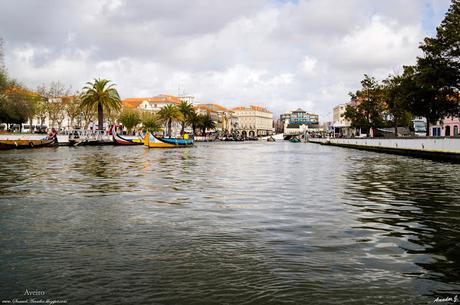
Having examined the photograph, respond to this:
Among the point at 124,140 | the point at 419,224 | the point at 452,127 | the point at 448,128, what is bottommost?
the point at 419,224

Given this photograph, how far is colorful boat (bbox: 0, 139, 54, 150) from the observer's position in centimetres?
6026

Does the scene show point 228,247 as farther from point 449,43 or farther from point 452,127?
point 452,127

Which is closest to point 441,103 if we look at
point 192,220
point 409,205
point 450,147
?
point 450,147

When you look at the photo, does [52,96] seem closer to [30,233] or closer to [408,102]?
[408,102]

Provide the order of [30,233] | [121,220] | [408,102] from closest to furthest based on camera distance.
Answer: [30,233]
[121,220]
[408,102]

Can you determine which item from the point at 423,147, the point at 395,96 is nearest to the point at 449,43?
the point at 423,147

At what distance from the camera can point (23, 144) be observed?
212ft

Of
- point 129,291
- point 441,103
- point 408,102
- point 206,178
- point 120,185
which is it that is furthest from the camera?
point 408,102

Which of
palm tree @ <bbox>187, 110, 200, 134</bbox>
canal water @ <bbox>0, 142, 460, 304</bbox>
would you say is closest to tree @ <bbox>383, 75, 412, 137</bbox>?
canal water @ <bbox>0, 142, 460, 304</bbox>

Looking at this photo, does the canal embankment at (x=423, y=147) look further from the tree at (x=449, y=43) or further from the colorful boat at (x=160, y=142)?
the colorful boat at (x=160, y=142)

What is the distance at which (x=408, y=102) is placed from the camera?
5244cm

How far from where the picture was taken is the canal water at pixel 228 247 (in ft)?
17.0

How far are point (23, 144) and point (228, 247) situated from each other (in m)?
64.5

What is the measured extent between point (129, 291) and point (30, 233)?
3.99 meters
